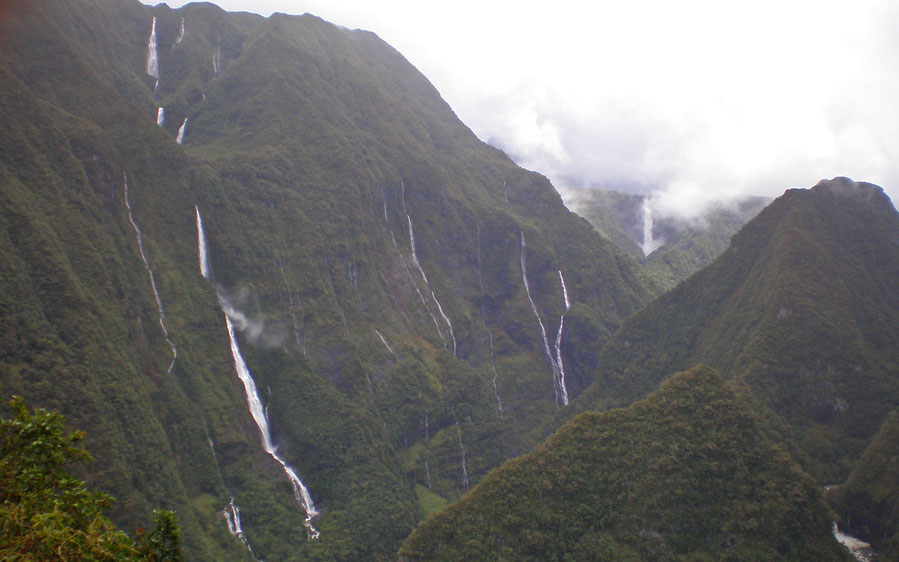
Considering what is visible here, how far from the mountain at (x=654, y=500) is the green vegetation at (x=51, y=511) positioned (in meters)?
34.8

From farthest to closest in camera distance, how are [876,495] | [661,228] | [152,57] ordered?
[661,228] → [152,57] → [876,495]

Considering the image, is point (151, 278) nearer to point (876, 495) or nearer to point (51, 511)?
point (51, 511)

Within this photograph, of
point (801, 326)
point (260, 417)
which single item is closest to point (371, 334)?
point (260, 417)

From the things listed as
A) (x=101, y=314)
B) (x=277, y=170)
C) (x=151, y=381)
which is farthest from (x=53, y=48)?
(x=151, y=381)

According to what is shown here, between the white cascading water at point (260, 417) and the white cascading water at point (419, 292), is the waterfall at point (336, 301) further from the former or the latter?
the white cascading water at point (419, 292)

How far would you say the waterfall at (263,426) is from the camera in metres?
58.7

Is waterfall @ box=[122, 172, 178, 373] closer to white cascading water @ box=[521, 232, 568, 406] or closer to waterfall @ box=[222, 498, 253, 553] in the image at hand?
waterfall @ box=[222, 498, 253, 553]

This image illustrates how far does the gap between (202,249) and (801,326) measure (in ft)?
210

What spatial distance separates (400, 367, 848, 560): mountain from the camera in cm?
3828

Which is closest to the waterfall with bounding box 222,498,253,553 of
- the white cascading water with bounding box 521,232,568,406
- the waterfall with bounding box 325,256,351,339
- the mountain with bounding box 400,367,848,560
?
the mountain with bounding box 400,367,848,560

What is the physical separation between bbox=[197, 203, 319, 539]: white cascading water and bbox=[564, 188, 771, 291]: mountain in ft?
310

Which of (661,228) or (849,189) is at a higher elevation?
(661,228)

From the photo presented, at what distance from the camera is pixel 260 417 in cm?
6319

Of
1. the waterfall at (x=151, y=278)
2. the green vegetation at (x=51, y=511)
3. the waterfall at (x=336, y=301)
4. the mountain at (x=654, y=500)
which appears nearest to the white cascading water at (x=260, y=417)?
the waterfall at (x=151, y=278)
